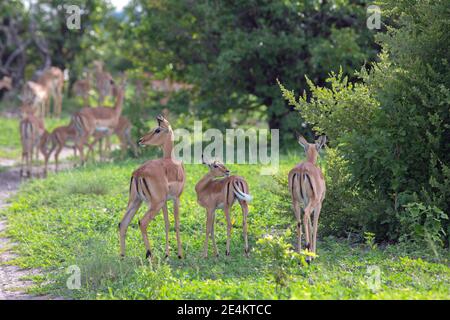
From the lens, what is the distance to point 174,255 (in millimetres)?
7188

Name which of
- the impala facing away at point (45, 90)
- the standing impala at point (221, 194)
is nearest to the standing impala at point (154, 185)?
the standing impala at point (221, 194)

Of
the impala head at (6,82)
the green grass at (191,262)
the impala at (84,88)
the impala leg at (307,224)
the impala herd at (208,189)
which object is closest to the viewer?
the green grass at (191,262)

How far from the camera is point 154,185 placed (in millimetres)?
6762

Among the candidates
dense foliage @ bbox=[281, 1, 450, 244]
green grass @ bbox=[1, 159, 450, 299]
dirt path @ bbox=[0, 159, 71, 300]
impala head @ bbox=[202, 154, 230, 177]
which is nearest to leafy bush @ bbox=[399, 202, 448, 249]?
dense foliage @ bbox=[281, 1, 450, 244]

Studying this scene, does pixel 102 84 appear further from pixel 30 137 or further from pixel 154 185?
pixel 154 185

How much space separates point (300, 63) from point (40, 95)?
303 inches

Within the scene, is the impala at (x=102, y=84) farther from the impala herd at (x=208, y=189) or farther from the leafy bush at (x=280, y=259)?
the leafy bush at (x=280, y=259)

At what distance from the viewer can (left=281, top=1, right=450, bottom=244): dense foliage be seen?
7160mm

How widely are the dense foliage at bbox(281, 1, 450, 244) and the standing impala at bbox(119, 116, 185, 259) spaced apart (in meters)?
1.59

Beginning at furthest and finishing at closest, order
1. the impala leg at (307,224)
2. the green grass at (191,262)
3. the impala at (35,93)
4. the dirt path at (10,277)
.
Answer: the impala at (35,93) → the impala leg at (307,224) → the dirt path at (10,277) → the green grass at (191,262)

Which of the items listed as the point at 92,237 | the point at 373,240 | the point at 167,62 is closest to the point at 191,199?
the point at 92,237

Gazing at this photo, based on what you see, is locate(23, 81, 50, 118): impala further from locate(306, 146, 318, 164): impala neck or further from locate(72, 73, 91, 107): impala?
locate(306, 146, 318, 164): impala neck

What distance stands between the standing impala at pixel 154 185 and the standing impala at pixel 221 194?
229 mm

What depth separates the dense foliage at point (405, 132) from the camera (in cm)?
716
